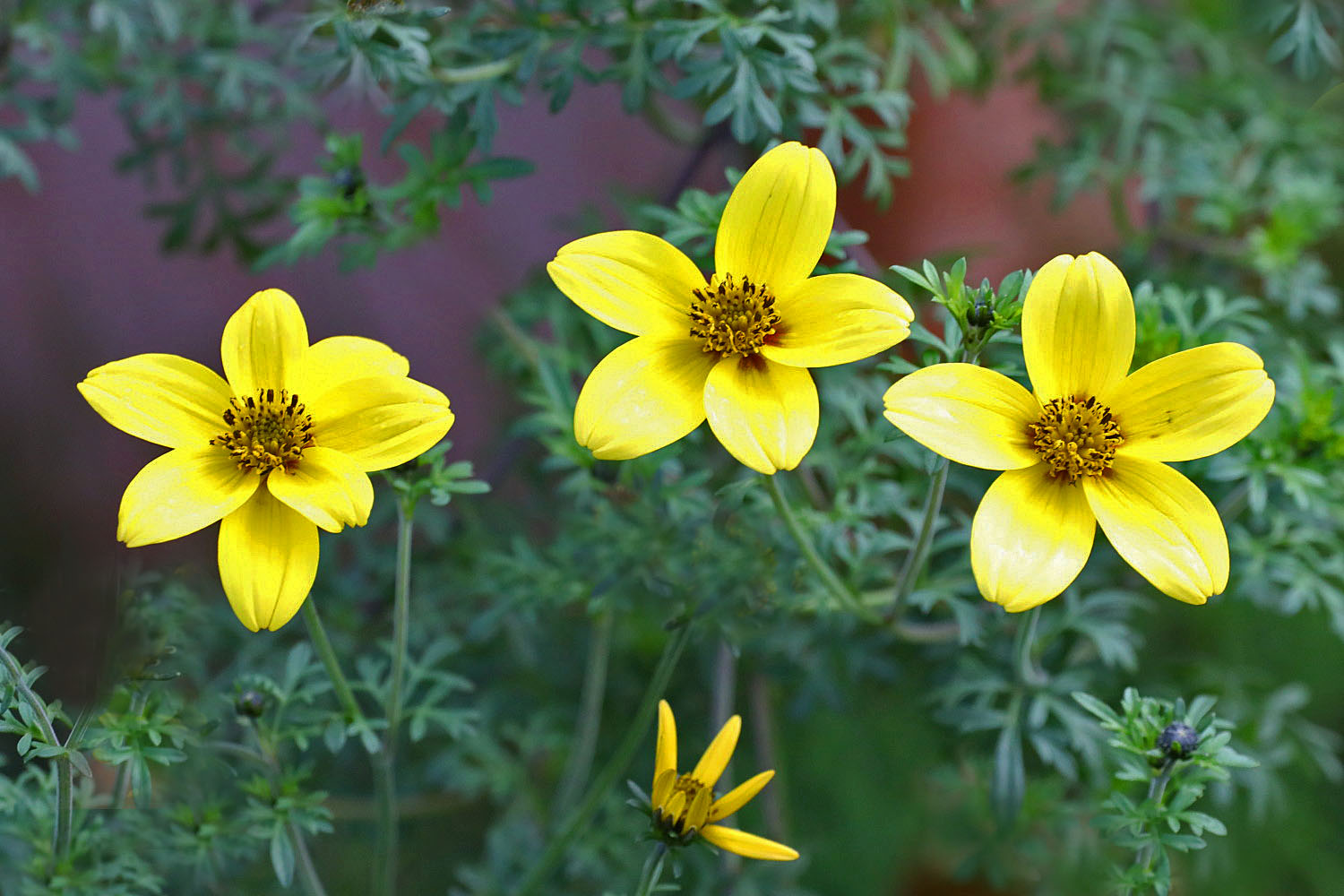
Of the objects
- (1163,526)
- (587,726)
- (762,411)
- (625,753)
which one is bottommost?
(587,726)

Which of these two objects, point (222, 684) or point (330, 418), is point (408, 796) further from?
point (330, 418)

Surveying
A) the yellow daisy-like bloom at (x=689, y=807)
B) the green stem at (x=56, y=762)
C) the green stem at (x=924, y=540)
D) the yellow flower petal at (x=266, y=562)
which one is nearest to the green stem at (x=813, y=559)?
the green stem at (x=924, y=540)

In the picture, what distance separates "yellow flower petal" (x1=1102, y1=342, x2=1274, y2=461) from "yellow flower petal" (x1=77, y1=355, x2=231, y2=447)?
511 millimetres

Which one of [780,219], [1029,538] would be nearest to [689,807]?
[1029,538]

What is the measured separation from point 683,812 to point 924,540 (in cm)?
22

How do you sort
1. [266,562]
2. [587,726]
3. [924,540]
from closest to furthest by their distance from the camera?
[266,562], [924,540], [587,726]

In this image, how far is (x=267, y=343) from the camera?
2.12 ft

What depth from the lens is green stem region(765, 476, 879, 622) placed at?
0.65m

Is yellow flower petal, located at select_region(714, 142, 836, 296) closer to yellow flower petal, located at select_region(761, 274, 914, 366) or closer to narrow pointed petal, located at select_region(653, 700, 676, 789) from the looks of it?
yellow flower petal, located at select_region(761, 274, 914, 366)

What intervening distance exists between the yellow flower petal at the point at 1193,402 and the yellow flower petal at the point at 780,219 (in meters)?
0.19

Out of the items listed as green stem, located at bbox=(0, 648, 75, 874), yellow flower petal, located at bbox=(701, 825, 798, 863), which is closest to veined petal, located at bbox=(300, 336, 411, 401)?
green stem, located at bbox=(0, 648, 75, 874)

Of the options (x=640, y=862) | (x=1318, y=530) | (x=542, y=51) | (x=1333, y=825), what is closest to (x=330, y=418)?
(x=542, y=51)

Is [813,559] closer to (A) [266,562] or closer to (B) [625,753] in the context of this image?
(B) [625,753]

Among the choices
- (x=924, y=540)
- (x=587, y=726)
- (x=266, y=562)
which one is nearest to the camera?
(x=266, y=562)
